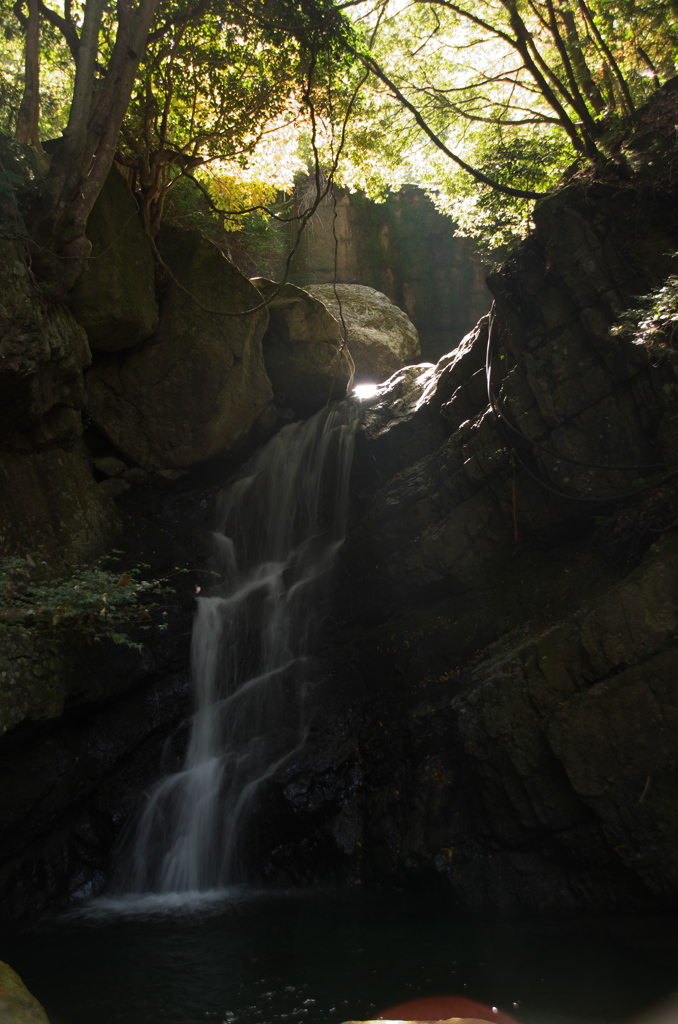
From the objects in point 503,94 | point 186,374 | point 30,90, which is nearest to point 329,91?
point 503,94

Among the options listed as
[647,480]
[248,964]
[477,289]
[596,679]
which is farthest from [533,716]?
[477,289]

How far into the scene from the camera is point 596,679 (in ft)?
19.0

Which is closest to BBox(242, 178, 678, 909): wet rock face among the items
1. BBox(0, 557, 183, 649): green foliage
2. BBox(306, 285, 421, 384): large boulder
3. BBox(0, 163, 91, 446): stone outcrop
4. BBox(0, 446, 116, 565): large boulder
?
BBox(0, 557, 183, 649): green foliage

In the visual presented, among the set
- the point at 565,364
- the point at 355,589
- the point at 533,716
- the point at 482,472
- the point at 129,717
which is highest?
the point at 565,364

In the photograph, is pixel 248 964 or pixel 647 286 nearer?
pixel 248 964

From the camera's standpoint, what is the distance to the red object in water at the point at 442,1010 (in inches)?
155

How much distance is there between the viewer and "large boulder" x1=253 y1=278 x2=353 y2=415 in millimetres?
13164

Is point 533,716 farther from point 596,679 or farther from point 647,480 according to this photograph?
point 647,480

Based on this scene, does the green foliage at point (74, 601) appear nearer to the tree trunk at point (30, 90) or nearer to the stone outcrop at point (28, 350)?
the stone outcrop at point (28, 350)

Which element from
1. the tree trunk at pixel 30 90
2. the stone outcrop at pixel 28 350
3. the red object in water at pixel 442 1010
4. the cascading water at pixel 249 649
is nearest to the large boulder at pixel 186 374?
the cascading water at pixel 249 649

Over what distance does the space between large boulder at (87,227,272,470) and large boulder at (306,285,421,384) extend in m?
5.49

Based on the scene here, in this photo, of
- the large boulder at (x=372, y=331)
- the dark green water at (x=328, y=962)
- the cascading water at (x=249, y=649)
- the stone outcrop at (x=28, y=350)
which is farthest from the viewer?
the large boulder at (x=372, y=331)

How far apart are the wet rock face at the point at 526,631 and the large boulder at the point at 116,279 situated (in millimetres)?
5201

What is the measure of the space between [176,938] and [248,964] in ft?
3.14
